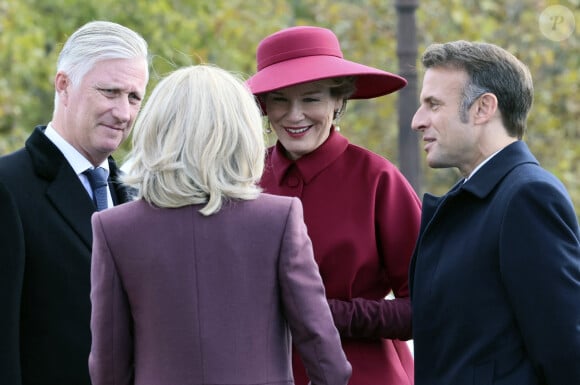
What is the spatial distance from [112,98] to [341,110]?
85 cm

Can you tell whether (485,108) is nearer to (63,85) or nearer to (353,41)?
(63,85)

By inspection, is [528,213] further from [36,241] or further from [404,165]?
[404,165]

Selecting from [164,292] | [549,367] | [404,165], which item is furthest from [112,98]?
[404,165]

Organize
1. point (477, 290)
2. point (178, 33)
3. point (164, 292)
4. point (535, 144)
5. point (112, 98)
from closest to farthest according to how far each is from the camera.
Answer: point (164, 292)
point (477, 290)
point (112, 98)
point (535, 144)
point (178, 33)

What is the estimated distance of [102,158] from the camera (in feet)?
12.8

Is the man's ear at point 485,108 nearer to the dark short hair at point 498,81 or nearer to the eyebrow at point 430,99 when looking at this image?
the dark short hair at point 498,81

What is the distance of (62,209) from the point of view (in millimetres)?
3627

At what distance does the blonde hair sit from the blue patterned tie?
2.48 ft

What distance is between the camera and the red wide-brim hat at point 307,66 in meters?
3.96

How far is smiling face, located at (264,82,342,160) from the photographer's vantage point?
13.3 ft

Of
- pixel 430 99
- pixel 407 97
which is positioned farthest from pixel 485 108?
pixel 407 97

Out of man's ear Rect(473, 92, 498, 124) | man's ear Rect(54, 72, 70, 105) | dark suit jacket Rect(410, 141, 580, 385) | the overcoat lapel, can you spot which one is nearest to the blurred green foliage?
man's ear Rect(54, 72, 70, 105)

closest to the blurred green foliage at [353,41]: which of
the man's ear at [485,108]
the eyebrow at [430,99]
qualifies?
the eyebrow at [430,99]

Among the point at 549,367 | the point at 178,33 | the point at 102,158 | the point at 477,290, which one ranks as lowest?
the point at 549,367
